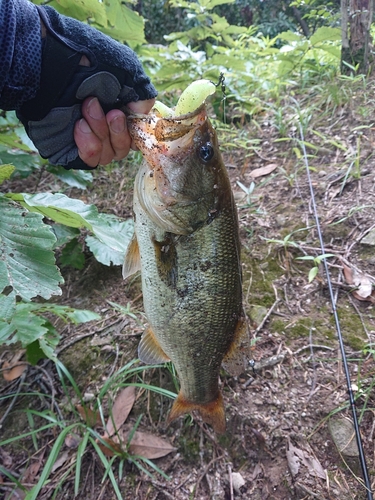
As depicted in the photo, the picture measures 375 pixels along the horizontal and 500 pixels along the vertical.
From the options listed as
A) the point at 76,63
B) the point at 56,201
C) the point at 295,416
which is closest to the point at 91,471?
the point at 295,416

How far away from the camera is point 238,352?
66.6 inches

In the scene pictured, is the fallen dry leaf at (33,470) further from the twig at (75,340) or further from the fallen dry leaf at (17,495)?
the twig at (75,340)

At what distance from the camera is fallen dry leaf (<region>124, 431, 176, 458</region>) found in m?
2.11

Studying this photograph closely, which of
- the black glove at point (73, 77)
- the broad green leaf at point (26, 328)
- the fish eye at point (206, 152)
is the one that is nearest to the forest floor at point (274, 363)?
the broad green leaf at point (26, 328)

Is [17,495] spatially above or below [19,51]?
below

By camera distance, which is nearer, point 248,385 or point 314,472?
point 314,472

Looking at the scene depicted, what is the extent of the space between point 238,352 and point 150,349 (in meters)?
0.43

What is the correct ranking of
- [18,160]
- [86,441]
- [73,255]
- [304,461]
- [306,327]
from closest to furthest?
[304,461], [86,441], [306,327], [18,160], [73,255]

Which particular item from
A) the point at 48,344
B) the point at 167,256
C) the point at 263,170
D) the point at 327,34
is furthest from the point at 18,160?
the point at 327,34

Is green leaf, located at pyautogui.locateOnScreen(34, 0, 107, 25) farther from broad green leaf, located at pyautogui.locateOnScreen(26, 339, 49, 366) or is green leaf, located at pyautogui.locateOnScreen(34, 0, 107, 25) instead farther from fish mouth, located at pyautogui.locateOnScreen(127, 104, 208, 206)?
broad green leaf, located at pyautogui.locateOnScreen(26, 339, 49, 366)

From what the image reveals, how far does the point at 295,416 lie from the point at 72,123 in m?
1.85

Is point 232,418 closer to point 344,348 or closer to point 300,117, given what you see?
point 344,348

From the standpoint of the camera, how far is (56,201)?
1.64 metres

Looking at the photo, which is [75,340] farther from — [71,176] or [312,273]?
[312,273]
